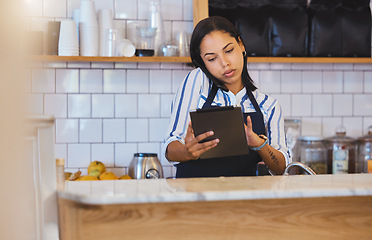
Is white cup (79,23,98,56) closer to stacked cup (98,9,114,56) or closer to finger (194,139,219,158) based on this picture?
stacked cup (98,9,114,56)

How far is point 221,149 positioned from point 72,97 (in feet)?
5.06

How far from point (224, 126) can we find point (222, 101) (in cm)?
40

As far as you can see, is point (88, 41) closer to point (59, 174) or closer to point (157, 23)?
point (157, 23)

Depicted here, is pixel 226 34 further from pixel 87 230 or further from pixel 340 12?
pixel 340 12

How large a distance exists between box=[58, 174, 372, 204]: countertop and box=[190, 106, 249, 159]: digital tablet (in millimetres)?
346

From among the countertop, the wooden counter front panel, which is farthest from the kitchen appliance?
the wooden counter front panel

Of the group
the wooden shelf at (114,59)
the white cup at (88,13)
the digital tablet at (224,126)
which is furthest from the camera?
the white cup at (88,13)

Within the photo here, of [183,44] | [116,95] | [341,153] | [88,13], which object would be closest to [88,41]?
[88,13]

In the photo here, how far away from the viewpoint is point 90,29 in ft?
10.0

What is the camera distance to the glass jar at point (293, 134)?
3.39 meters

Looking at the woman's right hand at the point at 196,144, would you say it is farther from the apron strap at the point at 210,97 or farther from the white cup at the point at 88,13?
the white cup at the point at 88,13

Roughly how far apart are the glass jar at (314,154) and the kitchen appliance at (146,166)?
0.98 m

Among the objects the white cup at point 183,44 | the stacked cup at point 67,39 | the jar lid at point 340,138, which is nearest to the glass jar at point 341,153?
the jar lid at point 340,138

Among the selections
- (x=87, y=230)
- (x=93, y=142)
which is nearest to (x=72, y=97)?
(x=93, y=142)
